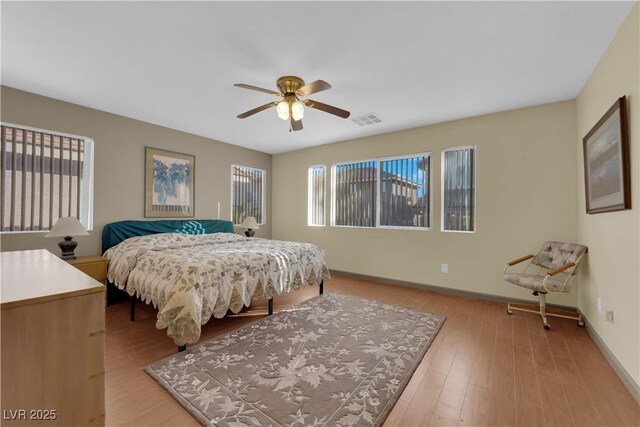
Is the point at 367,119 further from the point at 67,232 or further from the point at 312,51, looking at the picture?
the point at 67,232

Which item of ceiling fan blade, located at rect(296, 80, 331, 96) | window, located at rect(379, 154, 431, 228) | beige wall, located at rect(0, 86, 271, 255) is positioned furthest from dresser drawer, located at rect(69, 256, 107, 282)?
window, located at rect(379, 154, 431, 228)

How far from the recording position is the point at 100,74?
274 centimetres

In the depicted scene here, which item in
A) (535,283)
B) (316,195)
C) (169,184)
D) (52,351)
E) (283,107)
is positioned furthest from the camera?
(316,195)

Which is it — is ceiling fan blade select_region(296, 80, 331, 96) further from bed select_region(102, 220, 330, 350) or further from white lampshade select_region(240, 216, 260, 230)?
white lampshade select_region(240, 216, 260, 230)

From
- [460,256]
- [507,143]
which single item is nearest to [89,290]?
[460,256]

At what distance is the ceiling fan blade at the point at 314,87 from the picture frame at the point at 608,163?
7.28 feet

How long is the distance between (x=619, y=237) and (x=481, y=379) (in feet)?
5.07

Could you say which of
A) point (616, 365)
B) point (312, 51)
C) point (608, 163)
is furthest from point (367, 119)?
point (616, 365)

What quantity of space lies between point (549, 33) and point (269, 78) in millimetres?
2390

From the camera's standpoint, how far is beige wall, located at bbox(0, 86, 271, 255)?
314 cm

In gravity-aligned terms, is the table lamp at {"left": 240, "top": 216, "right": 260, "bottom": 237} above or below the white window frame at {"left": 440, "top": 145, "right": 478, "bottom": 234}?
below

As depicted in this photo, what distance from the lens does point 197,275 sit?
2395 millimetres

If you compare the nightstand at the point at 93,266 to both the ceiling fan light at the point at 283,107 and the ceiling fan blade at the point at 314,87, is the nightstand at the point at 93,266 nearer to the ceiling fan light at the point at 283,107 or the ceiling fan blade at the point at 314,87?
the ceiling fan light at the point at 283,107

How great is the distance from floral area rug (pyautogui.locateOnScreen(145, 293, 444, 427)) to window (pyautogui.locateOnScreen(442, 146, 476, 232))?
162 cm
